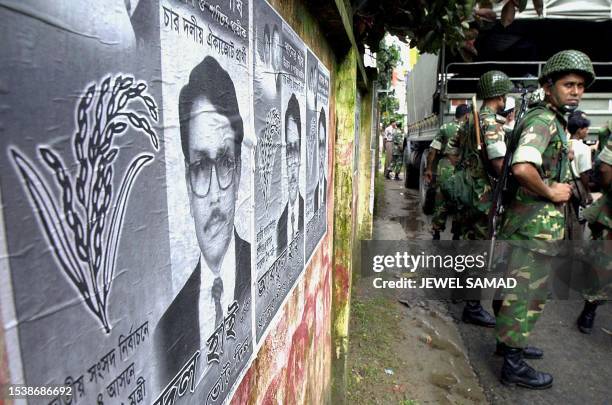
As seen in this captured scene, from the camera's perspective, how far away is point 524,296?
269 centimetres

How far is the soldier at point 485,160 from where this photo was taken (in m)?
3.54

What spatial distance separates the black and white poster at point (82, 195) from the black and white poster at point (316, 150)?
1.01 meters

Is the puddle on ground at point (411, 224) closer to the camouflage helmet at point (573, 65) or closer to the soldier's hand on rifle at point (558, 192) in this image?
the soldier's hand on rifle at point (558, 192)

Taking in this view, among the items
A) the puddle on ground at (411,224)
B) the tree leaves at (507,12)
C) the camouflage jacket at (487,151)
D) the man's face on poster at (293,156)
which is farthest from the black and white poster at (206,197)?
the puddle on ground at (411,224)

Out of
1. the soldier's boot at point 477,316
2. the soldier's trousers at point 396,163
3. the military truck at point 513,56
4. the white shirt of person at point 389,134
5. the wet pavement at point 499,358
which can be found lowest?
the wet pavement at point 499,358

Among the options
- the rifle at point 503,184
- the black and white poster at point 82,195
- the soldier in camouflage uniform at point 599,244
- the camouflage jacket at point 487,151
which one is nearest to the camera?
the black and white poster at point 82,195

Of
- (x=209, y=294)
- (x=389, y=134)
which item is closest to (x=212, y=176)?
(x=209, y=294)

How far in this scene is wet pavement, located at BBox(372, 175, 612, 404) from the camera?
108 inches

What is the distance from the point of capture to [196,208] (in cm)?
64

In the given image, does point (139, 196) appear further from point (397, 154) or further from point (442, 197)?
point (397, 154)

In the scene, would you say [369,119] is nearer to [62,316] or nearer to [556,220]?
[556,220]

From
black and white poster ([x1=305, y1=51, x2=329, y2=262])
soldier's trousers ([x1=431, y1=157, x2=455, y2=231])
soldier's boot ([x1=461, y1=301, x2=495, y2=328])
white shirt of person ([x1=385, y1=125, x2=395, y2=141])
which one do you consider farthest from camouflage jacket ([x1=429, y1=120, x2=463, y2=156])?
white shirt of person ([x1=385, y1=125, x2=395, y2=141])

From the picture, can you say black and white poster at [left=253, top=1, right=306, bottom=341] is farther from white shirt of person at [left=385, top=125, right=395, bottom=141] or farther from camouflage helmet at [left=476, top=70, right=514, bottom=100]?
white shirt of person at [left=385, top=125, right=395, bottom=141]

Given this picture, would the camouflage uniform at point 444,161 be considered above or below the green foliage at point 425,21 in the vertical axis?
below
